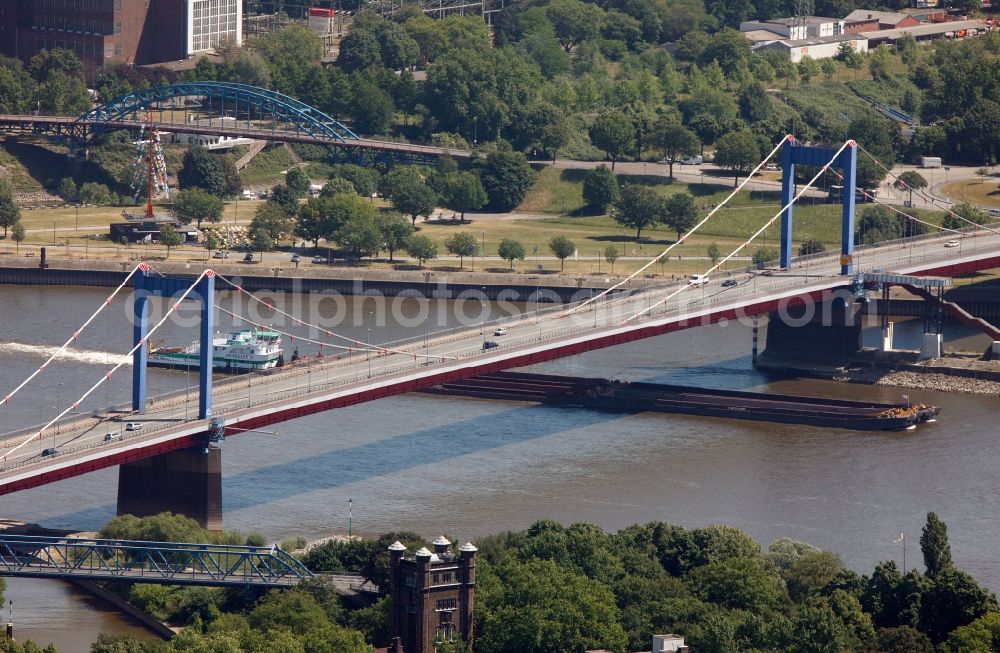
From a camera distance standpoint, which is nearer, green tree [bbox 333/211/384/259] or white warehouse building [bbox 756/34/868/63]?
green tree [bbox 333/211/384/259]

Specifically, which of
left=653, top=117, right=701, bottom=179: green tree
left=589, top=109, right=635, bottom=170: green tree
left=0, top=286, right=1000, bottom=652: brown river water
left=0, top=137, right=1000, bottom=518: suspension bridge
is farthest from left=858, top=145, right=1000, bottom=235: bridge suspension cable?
left=0, top=286, right=1000, bottom=652: brown river water

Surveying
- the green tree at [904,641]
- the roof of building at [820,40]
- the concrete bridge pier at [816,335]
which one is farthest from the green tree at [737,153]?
the green tree at [904,641]

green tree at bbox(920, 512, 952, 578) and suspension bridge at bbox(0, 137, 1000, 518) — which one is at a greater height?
suspension bridge at bbox(0, 137, 1000, 518)

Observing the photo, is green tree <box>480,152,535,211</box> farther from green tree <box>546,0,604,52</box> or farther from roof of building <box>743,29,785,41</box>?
roof of building <box>743,29,785,41</box>

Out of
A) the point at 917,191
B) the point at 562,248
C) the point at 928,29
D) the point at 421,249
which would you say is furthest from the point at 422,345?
the point at 928,29

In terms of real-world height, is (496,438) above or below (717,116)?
below

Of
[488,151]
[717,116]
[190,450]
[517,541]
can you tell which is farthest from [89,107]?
[517,541]

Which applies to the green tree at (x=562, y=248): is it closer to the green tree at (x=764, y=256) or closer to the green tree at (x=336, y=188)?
the green tree at (x=764, y=256)

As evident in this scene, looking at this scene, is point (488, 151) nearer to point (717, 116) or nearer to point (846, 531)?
point (717, 116)
